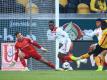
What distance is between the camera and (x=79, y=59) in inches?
816

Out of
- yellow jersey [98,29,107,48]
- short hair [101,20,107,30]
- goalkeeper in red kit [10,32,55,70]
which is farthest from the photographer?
goalkeeper in red kit [10,32,55,70]

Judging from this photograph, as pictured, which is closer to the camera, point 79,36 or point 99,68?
point 99,68

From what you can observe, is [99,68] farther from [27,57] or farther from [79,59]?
[27,57]

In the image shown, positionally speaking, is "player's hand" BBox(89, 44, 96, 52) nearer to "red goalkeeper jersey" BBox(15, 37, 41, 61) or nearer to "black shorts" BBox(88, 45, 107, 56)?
"black shorts" BBox(88, 45, 107, 56)

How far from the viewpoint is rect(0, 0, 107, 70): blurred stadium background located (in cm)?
2220

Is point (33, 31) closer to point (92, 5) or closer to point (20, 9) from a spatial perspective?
point (20, 9)

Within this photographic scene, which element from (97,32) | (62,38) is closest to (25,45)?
(62,38)

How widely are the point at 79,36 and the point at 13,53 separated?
2.42 meters

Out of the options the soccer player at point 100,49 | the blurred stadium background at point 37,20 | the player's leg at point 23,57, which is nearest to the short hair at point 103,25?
the soccer player at point 100,49

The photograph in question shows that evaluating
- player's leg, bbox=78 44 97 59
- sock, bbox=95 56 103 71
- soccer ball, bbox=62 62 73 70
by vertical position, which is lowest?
soccer ball, bbox=62 62 73 70

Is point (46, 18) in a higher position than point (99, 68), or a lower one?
higher

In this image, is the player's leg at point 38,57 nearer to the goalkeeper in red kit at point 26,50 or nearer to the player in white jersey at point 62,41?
the goalkeeper in red kit at point 26,50

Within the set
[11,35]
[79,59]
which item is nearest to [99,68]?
[79,59]

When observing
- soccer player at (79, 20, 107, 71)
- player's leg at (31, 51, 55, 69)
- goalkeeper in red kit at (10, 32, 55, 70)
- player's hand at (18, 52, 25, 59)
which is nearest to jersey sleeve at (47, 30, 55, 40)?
goalkeeper in red kit at (10, 32, 55, 70)
